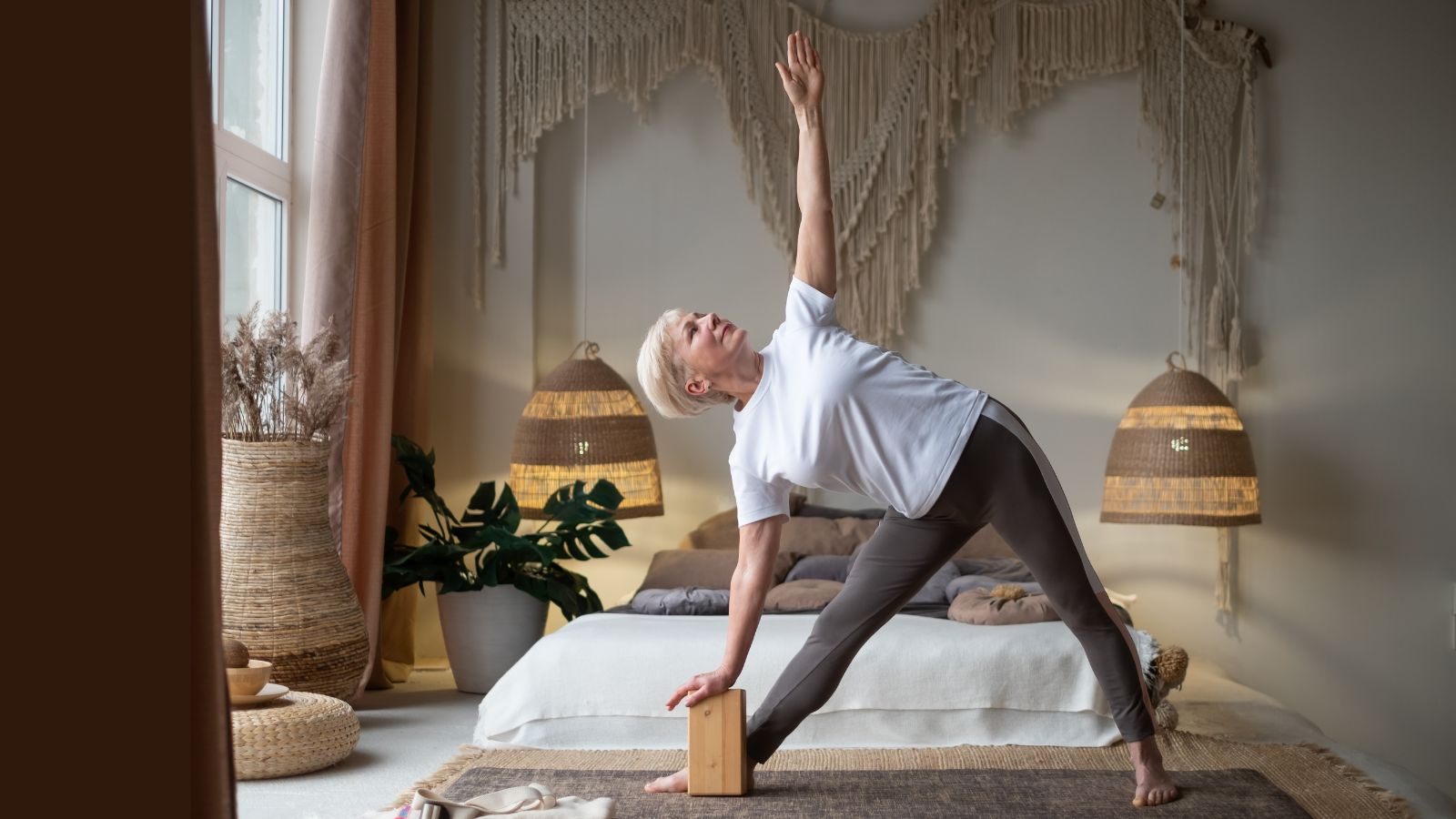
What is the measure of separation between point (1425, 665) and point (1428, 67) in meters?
2.12

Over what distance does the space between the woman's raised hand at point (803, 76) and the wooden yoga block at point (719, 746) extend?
110cm

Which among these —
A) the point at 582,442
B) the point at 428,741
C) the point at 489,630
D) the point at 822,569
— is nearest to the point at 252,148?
the point at 582,442

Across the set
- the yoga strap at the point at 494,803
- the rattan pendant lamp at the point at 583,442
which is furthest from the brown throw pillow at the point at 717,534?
the yoga strap at the point at 494,803

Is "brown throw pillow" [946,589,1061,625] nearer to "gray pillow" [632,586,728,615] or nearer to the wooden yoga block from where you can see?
"gray pillow" [632,586,728,615]

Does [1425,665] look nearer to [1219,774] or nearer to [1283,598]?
[1283,598]

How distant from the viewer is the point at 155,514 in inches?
42.8

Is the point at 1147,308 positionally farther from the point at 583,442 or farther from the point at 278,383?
the point at 278,383

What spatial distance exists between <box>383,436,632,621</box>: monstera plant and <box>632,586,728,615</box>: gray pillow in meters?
0.33

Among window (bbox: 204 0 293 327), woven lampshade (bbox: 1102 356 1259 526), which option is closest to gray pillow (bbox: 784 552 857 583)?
woven lampshade (bbox: 1102 356 1259 526)

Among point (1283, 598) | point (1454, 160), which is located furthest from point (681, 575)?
point (1454, 160)

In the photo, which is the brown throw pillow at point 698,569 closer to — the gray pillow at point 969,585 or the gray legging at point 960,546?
the gray pillow at point 969,585

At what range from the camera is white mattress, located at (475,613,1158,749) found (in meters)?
2.50

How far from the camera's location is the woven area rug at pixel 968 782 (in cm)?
204

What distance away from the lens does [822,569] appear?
3.33m
